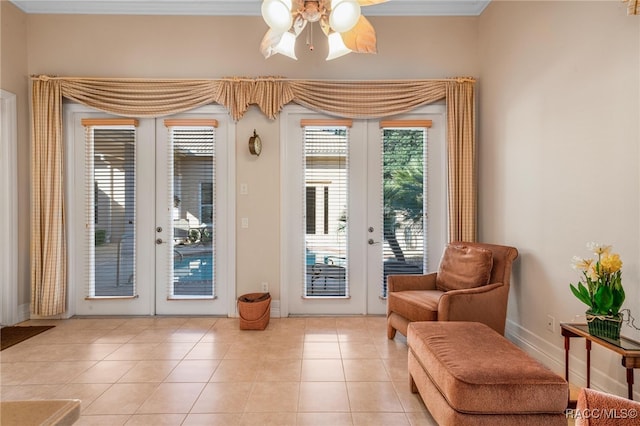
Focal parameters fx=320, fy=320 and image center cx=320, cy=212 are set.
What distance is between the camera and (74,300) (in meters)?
3.61

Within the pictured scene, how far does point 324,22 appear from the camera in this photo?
2.04 metres

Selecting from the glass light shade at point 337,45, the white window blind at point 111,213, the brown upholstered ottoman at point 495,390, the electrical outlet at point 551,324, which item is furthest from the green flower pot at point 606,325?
the white window blind at point 111,213

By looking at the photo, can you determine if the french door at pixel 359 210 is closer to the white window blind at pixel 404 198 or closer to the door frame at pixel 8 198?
the white window blind at pixel 404 198

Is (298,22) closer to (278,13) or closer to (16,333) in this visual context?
(278,13)

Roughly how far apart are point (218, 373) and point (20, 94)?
3637 mm

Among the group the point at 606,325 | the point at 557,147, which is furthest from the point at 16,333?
the point at 557,147

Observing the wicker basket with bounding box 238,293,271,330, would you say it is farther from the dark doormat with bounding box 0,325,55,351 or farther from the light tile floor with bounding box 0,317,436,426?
the dark doormat with bounding box 0,325,55,351

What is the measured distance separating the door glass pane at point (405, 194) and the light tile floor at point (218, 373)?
828 millimetres

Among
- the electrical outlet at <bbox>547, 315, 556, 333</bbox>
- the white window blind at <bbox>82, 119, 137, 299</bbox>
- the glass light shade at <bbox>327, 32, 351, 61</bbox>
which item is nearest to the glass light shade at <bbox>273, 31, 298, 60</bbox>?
the glass light shade at <bbox>327, 32, 351, 61</bbox>

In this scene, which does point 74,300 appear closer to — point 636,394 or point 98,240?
point 98,240

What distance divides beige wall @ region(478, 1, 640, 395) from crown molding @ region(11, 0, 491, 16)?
38cm

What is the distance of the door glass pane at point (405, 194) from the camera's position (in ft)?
11.9

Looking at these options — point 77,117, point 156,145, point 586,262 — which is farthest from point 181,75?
point 586,262

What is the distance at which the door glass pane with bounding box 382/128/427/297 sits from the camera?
3635mm
